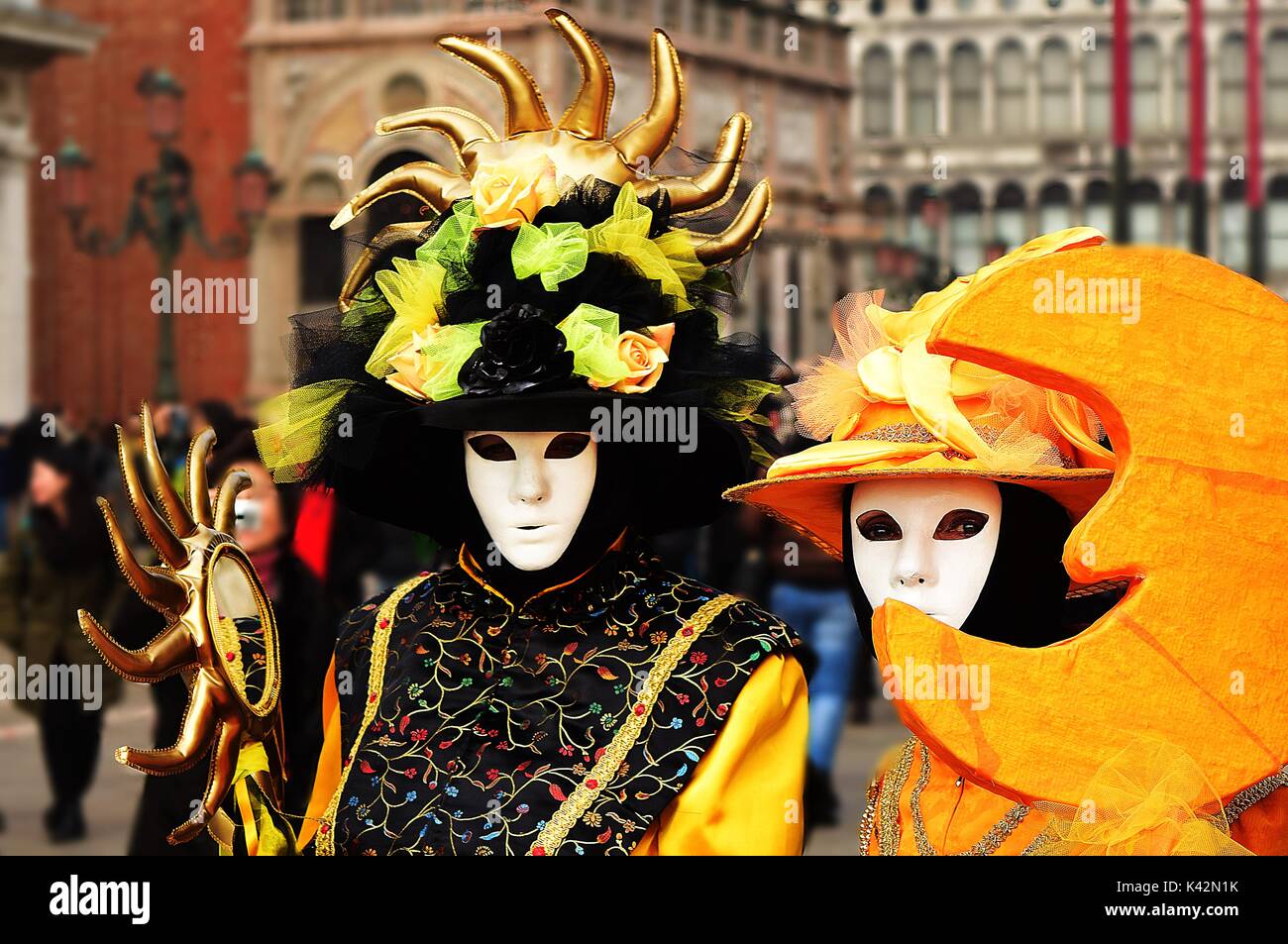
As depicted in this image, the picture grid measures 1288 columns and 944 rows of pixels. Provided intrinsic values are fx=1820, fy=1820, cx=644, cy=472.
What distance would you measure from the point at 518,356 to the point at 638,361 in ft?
0.58

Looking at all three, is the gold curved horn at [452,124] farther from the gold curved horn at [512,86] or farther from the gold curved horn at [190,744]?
the gold curved horn at [190,744]

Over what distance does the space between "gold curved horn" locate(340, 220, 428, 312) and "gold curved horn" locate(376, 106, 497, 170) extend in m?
0.15

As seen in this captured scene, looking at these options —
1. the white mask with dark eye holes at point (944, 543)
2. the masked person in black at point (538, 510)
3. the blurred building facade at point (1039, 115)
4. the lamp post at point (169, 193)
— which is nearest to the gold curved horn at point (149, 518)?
the masked person in black at point (538, 510)

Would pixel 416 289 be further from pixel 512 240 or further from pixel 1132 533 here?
pixel 1132 533

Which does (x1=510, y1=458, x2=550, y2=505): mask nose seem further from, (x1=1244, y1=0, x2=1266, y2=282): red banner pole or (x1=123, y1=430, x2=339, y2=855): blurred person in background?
(x1=1244, y1=0, x2=1266, y2=282): red banner pole

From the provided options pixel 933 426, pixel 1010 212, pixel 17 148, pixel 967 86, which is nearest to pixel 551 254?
pixel 933 426

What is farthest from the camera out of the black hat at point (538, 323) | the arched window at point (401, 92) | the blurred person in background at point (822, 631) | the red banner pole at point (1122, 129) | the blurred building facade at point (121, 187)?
the blurred building facade at point (121, 187)

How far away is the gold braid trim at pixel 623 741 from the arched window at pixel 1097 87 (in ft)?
73.2

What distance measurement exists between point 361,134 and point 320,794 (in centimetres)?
1689

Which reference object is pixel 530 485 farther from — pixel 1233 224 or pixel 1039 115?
pixel 1039 115

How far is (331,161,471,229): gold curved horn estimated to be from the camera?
9.55 ft

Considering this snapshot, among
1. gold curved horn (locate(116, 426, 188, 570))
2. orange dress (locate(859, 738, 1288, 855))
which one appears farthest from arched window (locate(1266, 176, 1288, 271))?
gold curved horn (locate(116, 426, 188, 570))

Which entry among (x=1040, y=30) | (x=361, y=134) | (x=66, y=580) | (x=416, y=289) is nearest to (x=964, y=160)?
(x=1040, y=30)

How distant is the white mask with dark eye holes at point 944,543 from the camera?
2646mm
